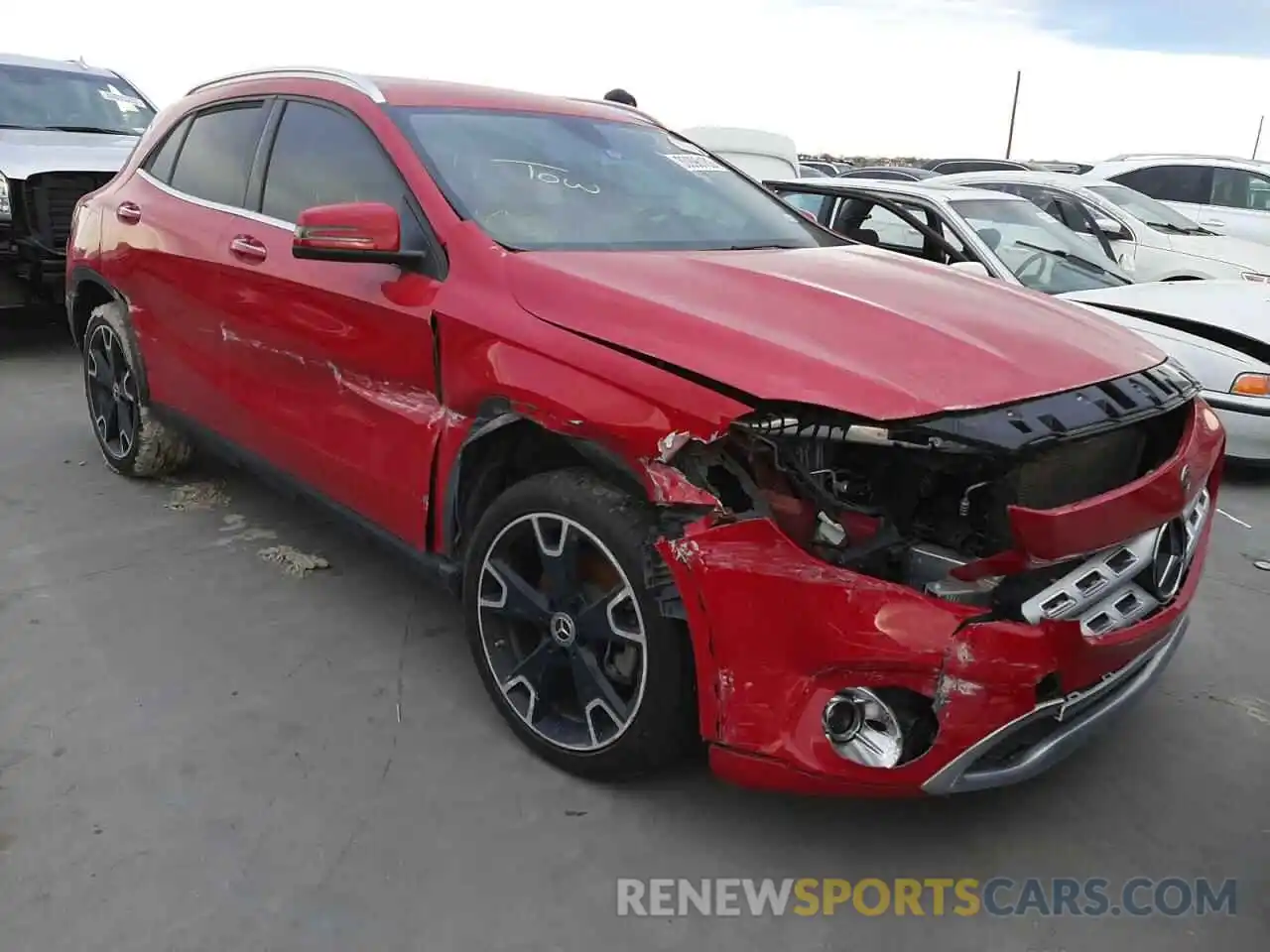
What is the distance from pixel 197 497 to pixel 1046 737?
3760mm

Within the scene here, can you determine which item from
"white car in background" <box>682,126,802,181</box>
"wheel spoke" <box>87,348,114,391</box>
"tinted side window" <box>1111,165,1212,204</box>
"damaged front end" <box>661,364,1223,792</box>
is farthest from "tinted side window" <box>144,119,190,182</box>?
"tinted side window" <box>1111,165,1212,204</box>

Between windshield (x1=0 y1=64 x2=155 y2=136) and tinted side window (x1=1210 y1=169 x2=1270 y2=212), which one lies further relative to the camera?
tinted side window (x1=1210 y1=169 x2=1270 y2=212)

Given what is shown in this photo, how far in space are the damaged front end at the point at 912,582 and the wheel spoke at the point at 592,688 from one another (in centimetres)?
28

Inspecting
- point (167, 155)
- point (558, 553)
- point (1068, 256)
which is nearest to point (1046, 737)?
point (558, 553)

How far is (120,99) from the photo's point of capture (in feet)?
28.3

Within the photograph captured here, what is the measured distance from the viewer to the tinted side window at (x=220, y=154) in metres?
3.78

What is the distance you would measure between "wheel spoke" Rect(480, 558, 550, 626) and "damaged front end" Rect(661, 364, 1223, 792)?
53cm

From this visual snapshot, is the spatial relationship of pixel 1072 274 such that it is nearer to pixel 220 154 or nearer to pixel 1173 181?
pixel 220 154

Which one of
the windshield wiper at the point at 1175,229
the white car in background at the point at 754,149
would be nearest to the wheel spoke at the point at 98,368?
the white car in background at the point at 754,149

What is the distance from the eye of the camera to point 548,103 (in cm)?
368

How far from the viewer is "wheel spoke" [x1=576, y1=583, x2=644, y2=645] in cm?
241

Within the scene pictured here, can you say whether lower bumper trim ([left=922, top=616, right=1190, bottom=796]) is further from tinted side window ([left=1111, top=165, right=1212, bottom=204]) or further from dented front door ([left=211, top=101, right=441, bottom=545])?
tinted side window ([left=1111, top=165, right=1212, bottom=204])

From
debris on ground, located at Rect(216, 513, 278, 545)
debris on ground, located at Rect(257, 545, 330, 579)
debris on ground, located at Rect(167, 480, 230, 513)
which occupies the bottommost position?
debris on ground, located at Rect(167, 480, 230, 513)

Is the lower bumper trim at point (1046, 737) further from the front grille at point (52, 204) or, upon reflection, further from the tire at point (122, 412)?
the front grille at point (52, 204)
